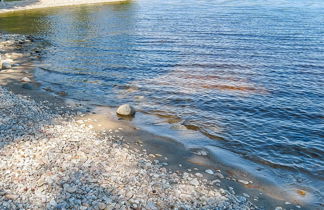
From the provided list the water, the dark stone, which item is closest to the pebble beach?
the water

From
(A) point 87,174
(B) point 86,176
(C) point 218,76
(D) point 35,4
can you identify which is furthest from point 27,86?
(D) point 35,4

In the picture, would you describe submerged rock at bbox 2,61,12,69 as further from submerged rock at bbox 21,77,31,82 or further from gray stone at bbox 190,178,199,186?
gray stone at bbox 190,178,199,186

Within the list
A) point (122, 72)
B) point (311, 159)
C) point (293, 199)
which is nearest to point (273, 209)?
point (293, 199)

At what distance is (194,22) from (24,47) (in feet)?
91.1

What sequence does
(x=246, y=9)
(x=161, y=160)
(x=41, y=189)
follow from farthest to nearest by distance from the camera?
1. (x=246, y=9)
2. (x=161, y=160)
3. (x=41, y=189)

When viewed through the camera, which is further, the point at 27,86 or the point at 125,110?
the point at 27,86

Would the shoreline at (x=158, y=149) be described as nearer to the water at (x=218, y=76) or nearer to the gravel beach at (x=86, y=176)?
the gravel beach at (x=86, y=176)

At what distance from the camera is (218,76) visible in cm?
2781

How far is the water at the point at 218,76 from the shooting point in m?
17.5

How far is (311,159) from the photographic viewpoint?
15.8 metres

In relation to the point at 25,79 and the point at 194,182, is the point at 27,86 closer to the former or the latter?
the point at 25,79

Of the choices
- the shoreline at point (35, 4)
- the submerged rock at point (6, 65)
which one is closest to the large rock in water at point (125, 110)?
the submerged rock at point (6, 65)

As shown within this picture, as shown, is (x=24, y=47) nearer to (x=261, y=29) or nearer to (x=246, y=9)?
(x=261, y=29)

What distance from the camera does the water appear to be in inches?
688
